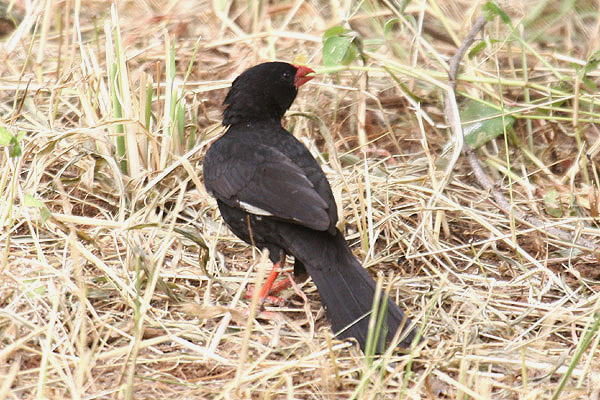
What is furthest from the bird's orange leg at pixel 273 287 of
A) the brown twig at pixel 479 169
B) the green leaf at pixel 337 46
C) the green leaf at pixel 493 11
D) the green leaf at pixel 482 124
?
the green leaf at pixel 493 11

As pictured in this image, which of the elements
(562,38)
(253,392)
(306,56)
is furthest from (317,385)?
(562,38)

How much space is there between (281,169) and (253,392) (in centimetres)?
118

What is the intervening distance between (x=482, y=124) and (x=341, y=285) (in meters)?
1.71

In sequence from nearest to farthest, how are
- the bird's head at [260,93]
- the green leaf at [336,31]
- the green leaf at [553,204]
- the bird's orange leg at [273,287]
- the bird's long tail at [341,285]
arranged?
the bird's long tail at [341,285] → the bird's orange leg at [273,287] → the bird's head at [260,93] → the green leaf at [553,204] → the green leaf at [336,31]

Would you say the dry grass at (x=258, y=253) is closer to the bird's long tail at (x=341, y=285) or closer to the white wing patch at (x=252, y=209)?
the bird's long tail at (x=341, y=285)

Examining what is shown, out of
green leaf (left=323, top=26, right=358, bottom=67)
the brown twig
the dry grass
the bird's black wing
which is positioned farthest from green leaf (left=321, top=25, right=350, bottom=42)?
the bird's black wing

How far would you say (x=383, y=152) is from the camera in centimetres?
525

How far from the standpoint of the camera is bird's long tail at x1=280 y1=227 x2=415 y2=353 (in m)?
3.48

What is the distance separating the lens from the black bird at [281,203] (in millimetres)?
3625

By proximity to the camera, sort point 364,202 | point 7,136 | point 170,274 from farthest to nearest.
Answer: point 364,202 < point 170,274 < point 7,136

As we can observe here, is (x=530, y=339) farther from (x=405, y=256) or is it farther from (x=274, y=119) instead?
(x=274, y=119)

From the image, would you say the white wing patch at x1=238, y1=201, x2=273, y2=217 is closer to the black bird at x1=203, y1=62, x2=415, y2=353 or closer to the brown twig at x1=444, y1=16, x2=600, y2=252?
the black bird at x1=203, y1=62, x2=415, y2=353

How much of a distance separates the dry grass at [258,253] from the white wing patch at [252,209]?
26 cm

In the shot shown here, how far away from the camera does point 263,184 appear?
12.8ft
